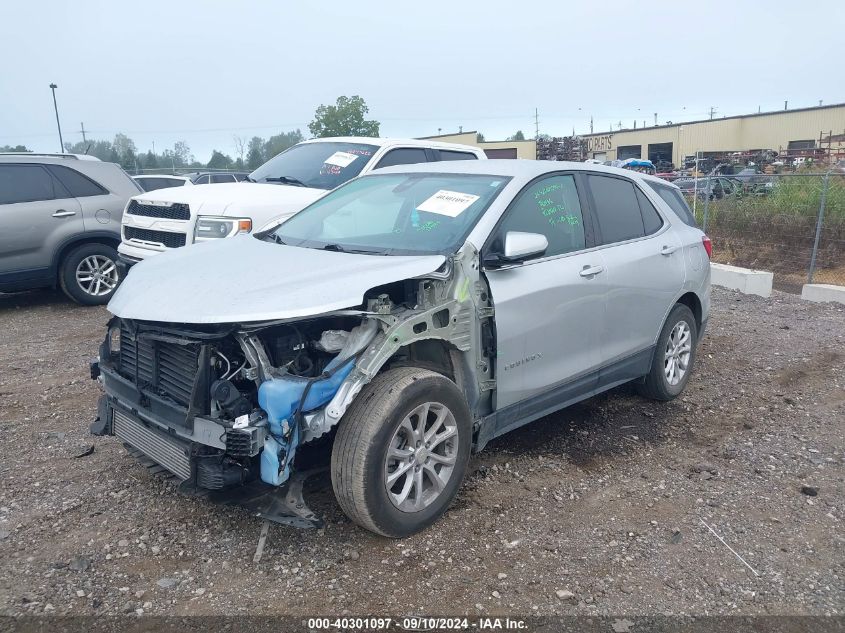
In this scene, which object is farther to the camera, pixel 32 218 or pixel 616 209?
pixel 32 218

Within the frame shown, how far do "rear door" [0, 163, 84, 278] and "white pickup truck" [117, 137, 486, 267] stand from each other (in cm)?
113

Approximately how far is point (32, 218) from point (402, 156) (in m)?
4.38

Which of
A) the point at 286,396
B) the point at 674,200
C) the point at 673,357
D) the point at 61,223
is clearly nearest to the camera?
the point at 286,396

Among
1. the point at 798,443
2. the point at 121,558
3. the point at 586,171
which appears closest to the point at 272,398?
→ the point at 121,558

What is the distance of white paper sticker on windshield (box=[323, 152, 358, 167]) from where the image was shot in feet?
25.4

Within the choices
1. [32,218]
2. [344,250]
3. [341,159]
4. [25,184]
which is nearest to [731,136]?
[341,159]

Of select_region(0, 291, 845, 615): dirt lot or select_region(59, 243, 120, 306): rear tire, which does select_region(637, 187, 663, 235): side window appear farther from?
select_region(59, 243, 120, 306): rear tire

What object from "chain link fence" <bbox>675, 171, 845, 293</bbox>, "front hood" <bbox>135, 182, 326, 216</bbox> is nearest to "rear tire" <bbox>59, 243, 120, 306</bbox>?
"front hood" <bbox>135, 182, 326, 216</bbox>

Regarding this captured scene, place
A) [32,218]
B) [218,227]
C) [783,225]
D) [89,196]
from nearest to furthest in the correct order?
1. [218,227]
2. [32,218]
3. [89,196]
4. [783,225]

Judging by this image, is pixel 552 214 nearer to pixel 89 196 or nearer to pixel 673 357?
pixel 673 357

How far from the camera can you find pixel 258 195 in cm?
697

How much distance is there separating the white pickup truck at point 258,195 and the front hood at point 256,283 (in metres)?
2.73

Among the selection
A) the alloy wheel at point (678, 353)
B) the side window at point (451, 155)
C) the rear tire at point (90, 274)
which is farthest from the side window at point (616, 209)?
the rear tire at point (90, 274)

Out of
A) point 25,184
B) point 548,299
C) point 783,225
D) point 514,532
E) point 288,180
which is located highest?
point 25,184
